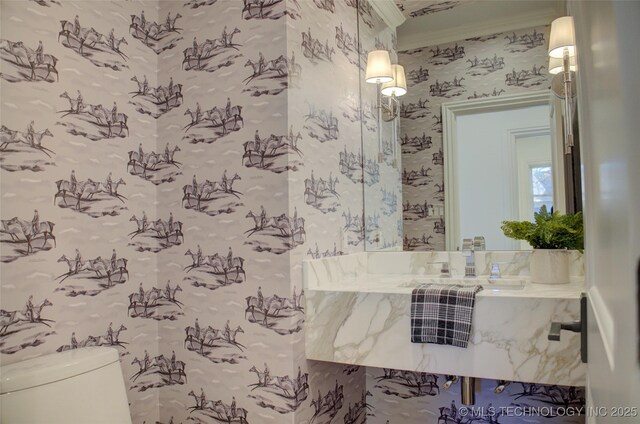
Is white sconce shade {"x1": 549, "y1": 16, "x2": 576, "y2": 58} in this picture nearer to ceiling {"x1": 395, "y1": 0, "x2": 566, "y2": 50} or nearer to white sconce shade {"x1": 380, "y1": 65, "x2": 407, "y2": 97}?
ceiling {"x1": 395, "y1": 0, "x2": 566, "y2": 50}

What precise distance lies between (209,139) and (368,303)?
2.94 ft

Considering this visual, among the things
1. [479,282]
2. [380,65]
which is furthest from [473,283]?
[380,65]

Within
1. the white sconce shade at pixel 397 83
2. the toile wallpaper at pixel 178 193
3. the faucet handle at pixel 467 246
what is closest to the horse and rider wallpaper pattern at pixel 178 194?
the toile wallpaper at pixel 178 193

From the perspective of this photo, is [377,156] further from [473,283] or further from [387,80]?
[473,283]

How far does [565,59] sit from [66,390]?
2170mm

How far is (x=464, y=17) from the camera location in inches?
81.6

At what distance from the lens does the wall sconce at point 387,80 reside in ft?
7.14

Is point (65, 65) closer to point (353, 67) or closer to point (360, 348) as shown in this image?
point (353, 67)

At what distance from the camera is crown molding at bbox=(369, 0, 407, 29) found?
2.19 m

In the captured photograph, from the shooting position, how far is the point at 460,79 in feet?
6.75

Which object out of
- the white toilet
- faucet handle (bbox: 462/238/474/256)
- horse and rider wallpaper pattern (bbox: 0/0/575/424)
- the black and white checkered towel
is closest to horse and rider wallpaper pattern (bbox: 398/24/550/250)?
faucet handle (bbox: 462/238/474/256)

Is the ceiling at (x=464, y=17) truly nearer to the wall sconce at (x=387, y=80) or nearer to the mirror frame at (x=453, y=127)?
the wall sconce at (x=387, y=80)

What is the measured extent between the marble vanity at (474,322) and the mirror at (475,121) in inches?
8.0

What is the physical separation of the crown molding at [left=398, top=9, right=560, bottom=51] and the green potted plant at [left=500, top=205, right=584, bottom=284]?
830 millimetres
